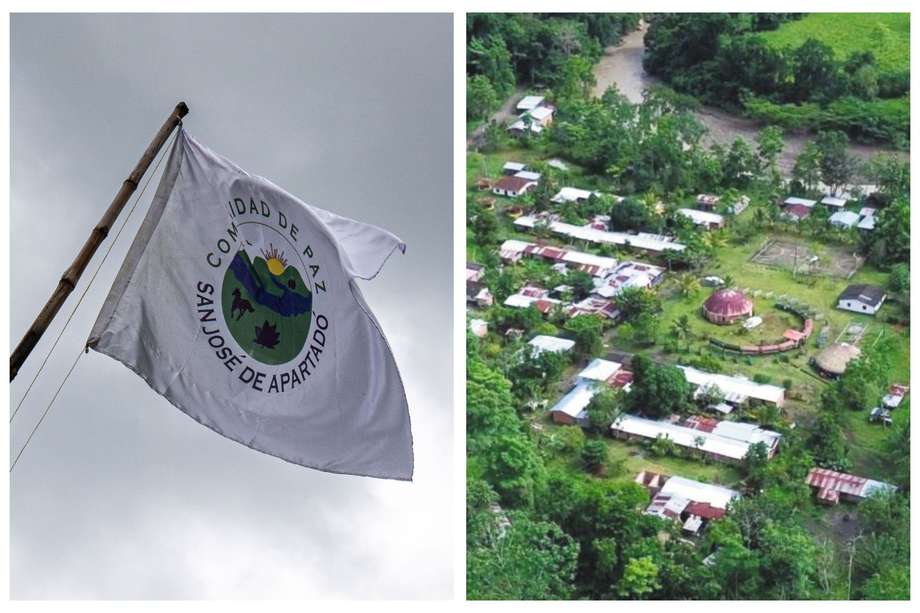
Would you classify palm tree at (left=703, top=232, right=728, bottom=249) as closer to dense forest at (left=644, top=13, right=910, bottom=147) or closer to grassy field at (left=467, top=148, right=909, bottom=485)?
grassy field at (left=467, top=148, right=909, bottom=485)

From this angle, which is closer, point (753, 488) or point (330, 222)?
point (330, 222)

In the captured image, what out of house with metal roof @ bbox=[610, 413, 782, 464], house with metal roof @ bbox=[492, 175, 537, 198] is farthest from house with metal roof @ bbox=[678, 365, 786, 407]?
house with metal roof @ bbox=[492, 175, 537, 198]

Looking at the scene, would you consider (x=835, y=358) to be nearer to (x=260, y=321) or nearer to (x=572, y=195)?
(x=572, y=195)

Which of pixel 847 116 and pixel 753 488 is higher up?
pixel 847 116

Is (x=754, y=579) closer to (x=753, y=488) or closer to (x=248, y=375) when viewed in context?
(x=753, y=488)

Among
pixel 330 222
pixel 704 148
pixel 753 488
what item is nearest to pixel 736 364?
pixel 753 488

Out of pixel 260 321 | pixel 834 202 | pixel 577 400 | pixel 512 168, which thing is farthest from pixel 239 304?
pixel 834 202

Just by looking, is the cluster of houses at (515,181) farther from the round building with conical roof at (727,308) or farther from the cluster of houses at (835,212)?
the cluster of houses at (835,212)
